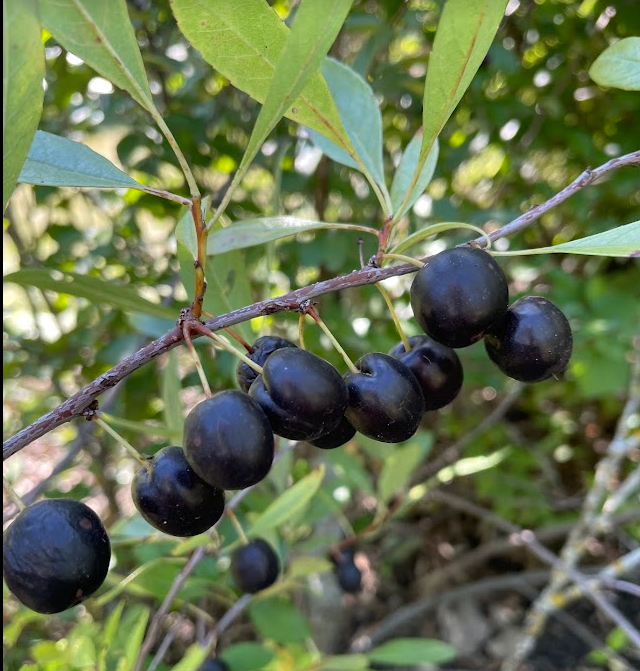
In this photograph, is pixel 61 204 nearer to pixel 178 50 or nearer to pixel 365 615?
pixel 178 50

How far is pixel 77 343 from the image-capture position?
2229mm

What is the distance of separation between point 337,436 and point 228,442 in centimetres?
23

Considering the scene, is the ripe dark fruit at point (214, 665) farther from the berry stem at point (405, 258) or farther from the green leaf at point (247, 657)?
the berry stem at point (405, 258)

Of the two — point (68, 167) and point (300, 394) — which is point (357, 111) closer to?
point (68, 167)

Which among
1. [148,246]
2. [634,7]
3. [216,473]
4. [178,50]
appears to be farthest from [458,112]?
[216,473]

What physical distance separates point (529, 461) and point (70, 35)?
114 inches

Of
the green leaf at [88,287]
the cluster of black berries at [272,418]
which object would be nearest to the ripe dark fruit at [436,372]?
the cluster of black berries at [272,418]

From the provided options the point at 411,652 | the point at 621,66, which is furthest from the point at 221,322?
the point at 411,652

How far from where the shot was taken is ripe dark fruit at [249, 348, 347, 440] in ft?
2.32

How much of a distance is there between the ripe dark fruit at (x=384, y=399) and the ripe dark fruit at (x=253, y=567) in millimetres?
671

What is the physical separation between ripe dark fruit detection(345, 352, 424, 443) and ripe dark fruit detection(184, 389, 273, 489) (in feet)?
0.46

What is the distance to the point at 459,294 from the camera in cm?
74

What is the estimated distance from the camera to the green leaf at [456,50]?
2.48 ft

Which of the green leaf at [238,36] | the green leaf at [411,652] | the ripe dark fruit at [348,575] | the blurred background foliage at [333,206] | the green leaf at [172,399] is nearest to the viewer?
the green leaf at [238,36]
